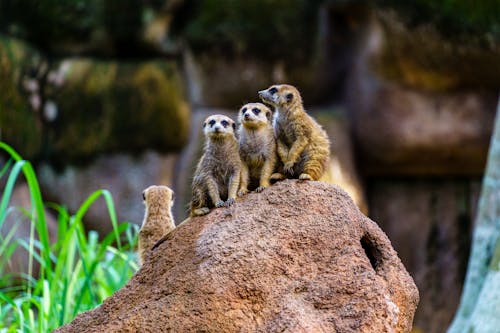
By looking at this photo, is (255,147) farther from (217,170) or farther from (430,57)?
(430,57)

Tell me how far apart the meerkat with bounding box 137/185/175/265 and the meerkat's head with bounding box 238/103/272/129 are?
0.68 m

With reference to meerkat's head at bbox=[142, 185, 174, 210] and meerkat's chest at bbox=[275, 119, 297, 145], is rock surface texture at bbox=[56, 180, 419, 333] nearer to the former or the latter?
meerkat's chest at bbox=[275, 119, 297, 145]

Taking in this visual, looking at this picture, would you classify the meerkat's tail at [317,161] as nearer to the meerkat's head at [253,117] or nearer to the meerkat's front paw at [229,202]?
the meerkat's head at [253,117]

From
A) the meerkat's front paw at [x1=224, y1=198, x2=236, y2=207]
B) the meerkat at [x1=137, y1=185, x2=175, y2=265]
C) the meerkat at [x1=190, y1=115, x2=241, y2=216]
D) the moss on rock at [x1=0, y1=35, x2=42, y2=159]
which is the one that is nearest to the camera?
the meerkat's front paw at [x1=224, y1=198, x2=236, y2=207]

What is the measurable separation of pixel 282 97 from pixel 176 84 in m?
4.30

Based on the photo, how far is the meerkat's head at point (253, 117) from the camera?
11.8 ft

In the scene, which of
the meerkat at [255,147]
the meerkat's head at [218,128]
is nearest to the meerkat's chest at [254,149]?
the meerkat at [255,147]

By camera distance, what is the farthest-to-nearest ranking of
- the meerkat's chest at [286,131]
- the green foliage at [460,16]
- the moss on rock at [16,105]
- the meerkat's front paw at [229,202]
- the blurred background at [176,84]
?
the blurred background at [176,84] < the moss on rock at [16,105] < the green foliage at [460,16] < the meerkat's chest at [286,131] < the meerkat's front paw at [229,202]

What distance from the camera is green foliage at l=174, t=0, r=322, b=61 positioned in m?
7.84

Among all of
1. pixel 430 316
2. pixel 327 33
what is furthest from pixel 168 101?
pixel 430 316

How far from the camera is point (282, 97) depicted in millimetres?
3680

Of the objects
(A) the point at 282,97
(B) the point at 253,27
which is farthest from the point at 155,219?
(B) the point at 253,27

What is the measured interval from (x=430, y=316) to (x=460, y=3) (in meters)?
3.08

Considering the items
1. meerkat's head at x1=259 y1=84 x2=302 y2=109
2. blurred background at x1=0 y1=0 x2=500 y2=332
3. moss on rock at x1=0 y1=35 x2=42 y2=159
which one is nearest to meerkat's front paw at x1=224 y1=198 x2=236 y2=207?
meerkat's head at x1=259 y1=84 x2=302 y2=109
